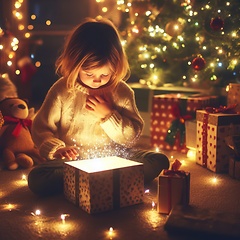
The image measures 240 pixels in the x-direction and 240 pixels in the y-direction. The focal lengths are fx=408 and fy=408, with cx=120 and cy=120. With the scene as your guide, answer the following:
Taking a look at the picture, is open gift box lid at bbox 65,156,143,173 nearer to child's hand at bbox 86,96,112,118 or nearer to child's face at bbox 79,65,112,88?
child's hand at bbox 86,96,112,118

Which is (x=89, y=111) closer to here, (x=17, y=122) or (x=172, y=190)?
(x=172, y=190)

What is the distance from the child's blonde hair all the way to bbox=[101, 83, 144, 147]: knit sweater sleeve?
7 centimetres

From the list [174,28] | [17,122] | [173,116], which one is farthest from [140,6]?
[17,122]

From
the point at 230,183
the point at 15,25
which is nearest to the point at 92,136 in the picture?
the point at 230,183

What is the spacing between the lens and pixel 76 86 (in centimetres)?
170

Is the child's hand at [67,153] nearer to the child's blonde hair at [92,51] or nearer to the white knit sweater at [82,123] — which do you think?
the white knit sweater at [82,123]

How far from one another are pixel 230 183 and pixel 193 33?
1.07 metres

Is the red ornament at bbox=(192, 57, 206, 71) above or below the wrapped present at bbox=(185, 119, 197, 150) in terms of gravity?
above

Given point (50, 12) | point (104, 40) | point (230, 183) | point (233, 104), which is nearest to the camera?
point (104, 40)

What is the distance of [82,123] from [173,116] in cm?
81

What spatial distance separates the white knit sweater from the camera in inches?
67.3

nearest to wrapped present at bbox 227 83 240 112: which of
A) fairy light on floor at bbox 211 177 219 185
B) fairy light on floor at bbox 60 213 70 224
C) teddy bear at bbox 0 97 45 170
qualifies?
fairy light on floor at bbox 211 177 219 185

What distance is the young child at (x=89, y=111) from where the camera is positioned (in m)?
1.62

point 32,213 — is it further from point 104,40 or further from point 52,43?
point 52,43
